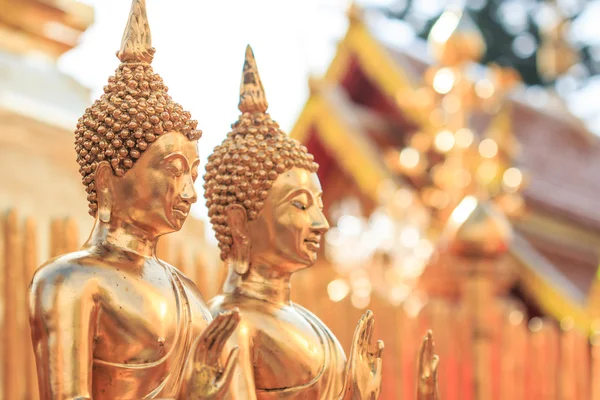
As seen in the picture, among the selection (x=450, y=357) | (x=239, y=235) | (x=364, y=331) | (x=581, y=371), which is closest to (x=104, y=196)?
(x=239, y=235)

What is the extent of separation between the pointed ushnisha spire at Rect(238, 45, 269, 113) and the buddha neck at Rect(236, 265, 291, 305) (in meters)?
0.22

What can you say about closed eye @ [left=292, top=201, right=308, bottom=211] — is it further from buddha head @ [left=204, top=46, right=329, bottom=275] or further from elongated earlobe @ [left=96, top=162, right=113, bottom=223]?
elongated earlobe @ [left=96, top=162, right=113, bottom=223]

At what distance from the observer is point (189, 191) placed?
1168mm

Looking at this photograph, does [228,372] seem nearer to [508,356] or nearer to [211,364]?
[211,364]

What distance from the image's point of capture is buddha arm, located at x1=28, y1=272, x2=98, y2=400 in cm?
103

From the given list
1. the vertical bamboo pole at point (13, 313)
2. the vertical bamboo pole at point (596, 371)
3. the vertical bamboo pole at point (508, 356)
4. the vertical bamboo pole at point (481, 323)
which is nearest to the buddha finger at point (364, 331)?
the vertical bamboo pole at point (13, 313)

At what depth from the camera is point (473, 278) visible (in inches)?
117

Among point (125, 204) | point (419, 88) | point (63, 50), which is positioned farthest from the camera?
point (419, 88)

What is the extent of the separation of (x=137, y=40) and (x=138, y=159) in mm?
174

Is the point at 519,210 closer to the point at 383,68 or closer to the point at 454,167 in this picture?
the point at 454,167

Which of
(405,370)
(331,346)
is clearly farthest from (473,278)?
(331,346)

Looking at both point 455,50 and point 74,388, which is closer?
point 74,388

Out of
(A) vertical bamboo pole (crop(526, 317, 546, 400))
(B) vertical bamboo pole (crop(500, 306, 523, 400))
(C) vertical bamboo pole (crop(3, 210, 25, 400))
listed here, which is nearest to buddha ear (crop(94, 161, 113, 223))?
(C) vertical bamboo pole (crop(3, 210, 25, 400))

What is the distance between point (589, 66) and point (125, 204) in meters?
10.5
